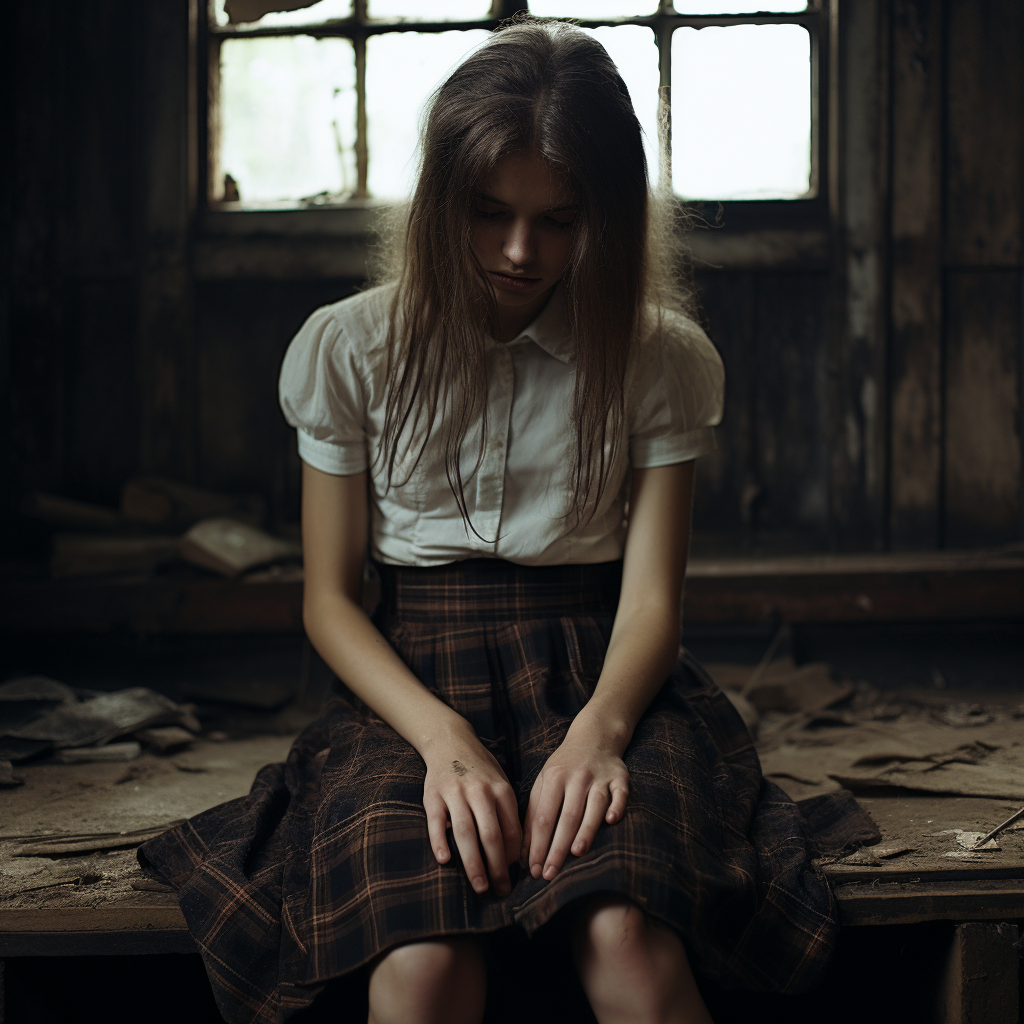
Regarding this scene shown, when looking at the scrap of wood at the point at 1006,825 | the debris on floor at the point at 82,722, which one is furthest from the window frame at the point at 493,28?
the scrap of wood at the point at 1006,825

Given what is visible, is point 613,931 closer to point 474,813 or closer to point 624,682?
point 474,813

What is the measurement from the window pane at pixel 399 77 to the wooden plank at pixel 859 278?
114cm

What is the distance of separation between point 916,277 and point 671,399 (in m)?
1.81

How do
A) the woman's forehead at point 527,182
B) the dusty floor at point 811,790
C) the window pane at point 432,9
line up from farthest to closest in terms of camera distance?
the window pane at point 432,9, the dusty floor at point 811,790, the woman's forehead at point 527,182

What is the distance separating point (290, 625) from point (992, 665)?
2067 millimetres

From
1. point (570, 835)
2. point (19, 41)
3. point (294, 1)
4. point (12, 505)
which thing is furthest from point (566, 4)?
point (570, 835)

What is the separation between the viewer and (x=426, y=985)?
43.1 inches

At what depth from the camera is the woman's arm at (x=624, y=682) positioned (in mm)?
1186

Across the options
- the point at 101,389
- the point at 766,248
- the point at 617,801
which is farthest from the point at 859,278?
the point at 101,389

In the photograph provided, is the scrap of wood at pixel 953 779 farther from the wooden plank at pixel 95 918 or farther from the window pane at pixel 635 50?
the window pane at pixel 635 50

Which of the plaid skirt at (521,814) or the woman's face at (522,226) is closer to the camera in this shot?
the plaid skirt at (521,814)

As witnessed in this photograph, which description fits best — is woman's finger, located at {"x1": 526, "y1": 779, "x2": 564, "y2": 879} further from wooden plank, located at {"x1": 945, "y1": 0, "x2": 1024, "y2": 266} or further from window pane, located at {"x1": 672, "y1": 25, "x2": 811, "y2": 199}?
wooden plank, located at {"x1": 945, "y1": 0, "x2": 1024, "y2": 266}

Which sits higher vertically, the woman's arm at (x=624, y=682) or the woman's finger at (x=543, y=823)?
the woman's arm at (x=624, y=682)

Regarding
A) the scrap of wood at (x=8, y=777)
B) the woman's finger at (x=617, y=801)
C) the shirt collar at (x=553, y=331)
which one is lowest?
the scrap of wood at (x=8, y=777)
